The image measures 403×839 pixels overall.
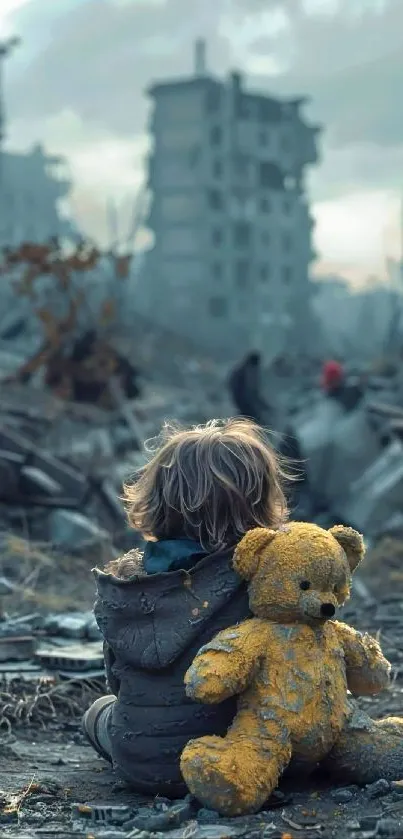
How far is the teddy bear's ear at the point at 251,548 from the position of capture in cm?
296

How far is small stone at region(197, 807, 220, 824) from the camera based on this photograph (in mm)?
2729

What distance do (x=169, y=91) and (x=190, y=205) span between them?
5.91 m

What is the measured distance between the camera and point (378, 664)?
3.29 metres

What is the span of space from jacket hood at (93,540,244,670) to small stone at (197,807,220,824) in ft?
1.50

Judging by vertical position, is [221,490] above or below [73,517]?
above

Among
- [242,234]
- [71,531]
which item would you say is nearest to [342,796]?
[71,531]

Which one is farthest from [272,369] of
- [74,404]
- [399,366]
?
[74,404]

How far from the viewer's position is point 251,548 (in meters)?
2.96

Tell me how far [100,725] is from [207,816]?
0.82 meters

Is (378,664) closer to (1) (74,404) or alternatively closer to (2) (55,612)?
(2) (55,612)

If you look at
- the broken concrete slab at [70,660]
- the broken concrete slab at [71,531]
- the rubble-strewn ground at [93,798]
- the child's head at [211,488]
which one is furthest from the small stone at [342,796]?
the broken concrete slab at [71,531]

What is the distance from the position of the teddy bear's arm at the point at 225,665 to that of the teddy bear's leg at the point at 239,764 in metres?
0.11

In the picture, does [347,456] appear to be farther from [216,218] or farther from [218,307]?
A: [216,218]

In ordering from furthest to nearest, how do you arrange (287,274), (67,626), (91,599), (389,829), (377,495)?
(287,274), (377,495), (91,599), (67,626), (389,829)
